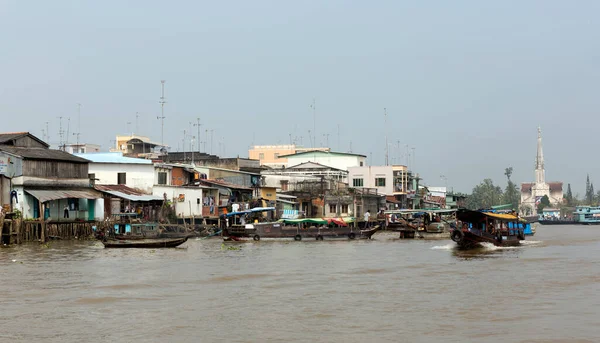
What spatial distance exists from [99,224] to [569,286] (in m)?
25.1

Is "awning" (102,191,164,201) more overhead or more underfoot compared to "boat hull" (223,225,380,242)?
more overhead

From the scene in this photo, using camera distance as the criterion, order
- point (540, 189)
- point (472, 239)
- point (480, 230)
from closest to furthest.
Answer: point (472, 239) < point (480, 230) < point (540, 189)

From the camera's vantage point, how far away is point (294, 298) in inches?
717

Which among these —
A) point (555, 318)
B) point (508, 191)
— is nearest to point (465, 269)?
point (555, 318)

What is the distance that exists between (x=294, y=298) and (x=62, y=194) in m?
22.7

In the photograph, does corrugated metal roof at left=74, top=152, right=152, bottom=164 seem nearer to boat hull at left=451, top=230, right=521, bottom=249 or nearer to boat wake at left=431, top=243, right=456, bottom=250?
boat wake at left=431, top=243, right=456, bottom=250

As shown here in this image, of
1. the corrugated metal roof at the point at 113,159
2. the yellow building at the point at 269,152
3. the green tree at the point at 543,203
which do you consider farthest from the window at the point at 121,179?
the green tree at the point at 543,203

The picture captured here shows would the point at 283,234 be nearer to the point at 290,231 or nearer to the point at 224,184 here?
the point at 290,231

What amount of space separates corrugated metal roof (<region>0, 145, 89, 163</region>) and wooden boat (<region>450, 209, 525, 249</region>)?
65.8 feet

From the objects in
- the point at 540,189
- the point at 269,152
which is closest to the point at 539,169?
the point at 540,189

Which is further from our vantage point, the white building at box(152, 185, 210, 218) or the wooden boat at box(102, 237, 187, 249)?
the white building at box(152, 185, 210, 218)

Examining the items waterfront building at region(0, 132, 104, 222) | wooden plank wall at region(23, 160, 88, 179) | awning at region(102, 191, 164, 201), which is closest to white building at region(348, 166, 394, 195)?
awning at region(102, 191, 164, 201)

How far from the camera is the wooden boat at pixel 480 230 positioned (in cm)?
3475

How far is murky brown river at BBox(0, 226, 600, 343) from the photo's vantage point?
14203 mm
